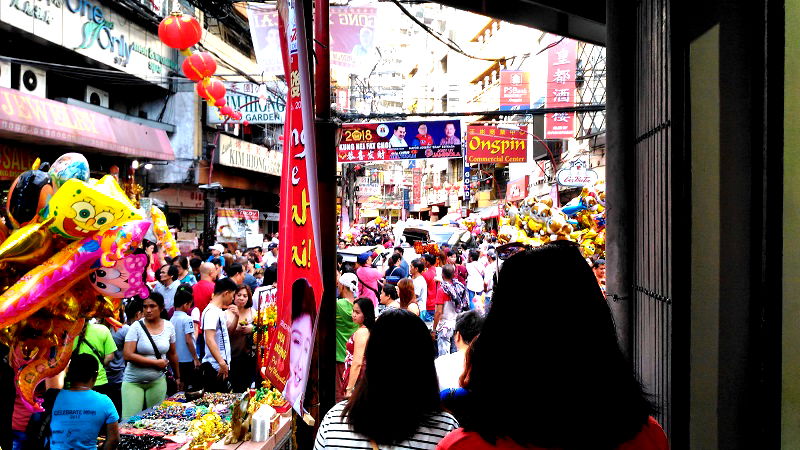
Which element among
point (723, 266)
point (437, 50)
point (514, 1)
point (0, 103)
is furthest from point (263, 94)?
point (437, 50)

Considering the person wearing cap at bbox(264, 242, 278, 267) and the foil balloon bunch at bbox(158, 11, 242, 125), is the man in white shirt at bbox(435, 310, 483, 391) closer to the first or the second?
the foil balloon bunch at bbox(158, 11, 242, 125)

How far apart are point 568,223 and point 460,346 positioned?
161 inches

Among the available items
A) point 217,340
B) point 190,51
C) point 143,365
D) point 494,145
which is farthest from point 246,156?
point 143,365

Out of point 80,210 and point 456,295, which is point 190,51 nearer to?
point 456,295

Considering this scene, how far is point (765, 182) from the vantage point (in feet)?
7.66

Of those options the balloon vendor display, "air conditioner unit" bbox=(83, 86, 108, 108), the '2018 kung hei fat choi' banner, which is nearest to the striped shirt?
the '2018 kung hei fat choi' banner

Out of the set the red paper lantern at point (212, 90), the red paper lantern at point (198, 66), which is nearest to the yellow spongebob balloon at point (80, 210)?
the red paper lantern at point (198, 66)

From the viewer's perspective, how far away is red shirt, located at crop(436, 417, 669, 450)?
1.66 metres

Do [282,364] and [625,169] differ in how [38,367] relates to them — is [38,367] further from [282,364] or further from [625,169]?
[625,169]

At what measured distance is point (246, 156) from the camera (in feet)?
86.4

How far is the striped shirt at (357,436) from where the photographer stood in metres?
2.48

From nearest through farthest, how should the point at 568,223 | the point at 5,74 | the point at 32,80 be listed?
1. the point at 568,223
2. the point at 5,74
3. the point at 32,80

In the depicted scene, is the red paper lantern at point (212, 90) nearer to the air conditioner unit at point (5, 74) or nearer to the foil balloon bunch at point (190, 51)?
the foil balloon bunch at point (190, 51)

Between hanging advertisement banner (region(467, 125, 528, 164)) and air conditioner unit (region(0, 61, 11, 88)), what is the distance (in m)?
14.1
